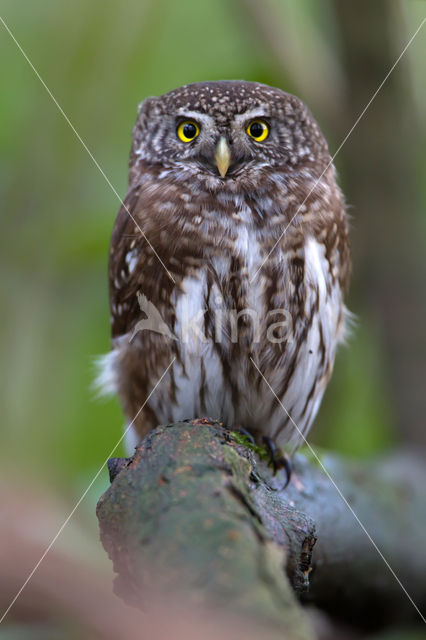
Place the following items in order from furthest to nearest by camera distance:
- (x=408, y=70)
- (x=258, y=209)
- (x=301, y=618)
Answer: (x=408, y=70) < (x=258, y=209) < (x=301, y=618)

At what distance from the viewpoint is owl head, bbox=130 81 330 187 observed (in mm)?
2621

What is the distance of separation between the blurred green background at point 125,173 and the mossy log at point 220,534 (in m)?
0.94

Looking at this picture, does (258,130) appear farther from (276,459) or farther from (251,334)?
(276,459)

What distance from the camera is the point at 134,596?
114cm

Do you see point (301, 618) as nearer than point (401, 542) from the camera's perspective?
Yes

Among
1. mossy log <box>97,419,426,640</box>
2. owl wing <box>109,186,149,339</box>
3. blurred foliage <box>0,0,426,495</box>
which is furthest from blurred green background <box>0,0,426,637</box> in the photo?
mossy log <box>97,419,426,640</box>

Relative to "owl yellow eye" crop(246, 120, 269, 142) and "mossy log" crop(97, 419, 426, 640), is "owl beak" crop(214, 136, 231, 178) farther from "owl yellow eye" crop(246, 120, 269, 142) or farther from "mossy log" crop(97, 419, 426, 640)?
"mossy log" crop(97, 419, 426, 640)

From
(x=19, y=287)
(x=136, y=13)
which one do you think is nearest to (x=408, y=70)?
(x=136, y=13)

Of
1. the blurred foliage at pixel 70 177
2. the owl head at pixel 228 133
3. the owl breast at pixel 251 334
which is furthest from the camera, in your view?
the blurred foliage at pixel 70 177

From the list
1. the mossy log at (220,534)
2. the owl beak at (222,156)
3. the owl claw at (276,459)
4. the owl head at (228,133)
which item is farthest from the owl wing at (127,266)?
the mossy log at (220,534)

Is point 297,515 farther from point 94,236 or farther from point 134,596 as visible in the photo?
point 94,236

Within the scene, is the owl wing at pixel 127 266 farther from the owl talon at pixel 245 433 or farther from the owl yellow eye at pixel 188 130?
the owl talon at pixel 245 433

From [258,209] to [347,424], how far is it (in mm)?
1930

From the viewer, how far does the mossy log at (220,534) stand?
967 mm
